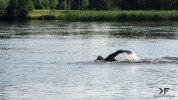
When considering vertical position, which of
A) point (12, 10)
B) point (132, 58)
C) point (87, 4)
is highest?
point (132, 58)

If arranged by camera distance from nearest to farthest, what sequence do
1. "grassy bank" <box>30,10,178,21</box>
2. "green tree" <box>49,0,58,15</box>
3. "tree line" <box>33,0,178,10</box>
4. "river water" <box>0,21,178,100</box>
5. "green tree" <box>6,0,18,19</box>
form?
1. "river water" <box>0,21,178,100</box>
2. "grassy bank" <box>30,10,178,21</box>
3. "green tree" <box>6,0,18,19</box>
4. "tree line" <box>33,0,178,10</box>
5. "green tree" <box>49,0,58,15</box>

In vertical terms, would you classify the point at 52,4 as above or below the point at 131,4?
above

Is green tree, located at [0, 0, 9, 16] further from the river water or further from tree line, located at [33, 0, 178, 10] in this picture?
the river water

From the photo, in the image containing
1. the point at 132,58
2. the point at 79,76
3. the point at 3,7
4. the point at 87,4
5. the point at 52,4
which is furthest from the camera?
the point at 87,4

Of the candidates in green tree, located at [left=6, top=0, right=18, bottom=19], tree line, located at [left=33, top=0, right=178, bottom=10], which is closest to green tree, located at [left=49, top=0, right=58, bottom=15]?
tree line, located at [left=33, top=0, right=178, bottom=10]

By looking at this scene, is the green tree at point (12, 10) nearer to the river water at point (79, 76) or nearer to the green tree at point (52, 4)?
the green tree at point (52, 4)

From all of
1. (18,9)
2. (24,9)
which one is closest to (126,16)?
(24,9)

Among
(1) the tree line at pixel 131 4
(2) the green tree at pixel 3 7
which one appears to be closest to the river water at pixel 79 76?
(2) the green tree at pixel 3 7

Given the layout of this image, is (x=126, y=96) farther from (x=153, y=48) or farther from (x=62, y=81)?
(x=153, y=48)

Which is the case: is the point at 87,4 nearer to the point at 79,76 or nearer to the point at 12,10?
the point at 12,10

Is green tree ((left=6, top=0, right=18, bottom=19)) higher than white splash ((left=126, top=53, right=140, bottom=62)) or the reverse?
the reverse

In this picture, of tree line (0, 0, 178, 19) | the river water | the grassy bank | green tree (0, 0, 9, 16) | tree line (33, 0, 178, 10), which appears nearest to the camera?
the river water

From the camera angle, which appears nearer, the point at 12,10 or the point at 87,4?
the point at 12,10

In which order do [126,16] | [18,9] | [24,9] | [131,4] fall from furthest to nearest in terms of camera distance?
[131,4] → [18,9] → [24,9] → [126,16]
